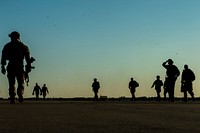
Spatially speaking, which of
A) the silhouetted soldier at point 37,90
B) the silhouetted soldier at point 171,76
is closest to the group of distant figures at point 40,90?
the silhouetted soldier at point 37,90

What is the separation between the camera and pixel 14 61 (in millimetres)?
16484

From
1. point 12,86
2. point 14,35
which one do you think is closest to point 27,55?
point 14,35

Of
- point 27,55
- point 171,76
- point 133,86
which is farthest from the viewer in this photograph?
point 133,86

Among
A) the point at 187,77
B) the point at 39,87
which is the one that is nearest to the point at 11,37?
the point at 187,77

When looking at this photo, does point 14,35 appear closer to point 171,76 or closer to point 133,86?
point 171,76

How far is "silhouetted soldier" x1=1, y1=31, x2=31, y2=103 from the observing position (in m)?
16.3

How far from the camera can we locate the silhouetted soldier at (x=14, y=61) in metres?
16.3

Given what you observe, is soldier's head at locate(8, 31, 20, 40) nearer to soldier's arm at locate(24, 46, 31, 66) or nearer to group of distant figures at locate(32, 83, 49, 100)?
soldier's arm at locate(24, 46, 31, 66)

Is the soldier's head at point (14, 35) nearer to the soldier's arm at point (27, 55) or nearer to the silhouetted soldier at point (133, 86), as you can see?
the soldier's arm at point (27, 55)

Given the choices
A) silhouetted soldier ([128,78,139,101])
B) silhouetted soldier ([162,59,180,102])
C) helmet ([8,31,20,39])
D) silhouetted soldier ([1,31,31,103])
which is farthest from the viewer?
silhouetted soldier ([128,78,139,101])

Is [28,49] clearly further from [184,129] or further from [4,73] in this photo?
[184,129]

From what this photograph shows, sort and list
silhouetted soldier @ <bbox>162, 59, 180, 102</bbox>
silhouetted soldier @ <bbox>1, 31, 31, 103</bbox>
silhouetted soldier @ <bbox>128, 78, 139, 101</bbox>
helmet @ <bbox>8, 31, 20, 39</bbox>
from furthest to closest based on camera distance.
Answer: silhouetted soldier @ <bbox>128, 78, 139, 101</bbox> < silhouetted soldier @ <bbox>162, 59, 180, 102</bbox> < silhouetted soldier @ <bbox>1, 31, 31, 103</bbox> < helmet @ <bbox>8, 31, 20, 39</bbox>

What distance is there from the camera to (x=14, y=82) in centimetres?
1652

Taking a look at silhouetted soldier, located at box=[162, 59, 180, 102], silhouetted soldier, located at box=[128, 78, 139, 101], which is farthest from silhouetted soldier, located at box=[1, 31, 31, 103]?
silhouetted soldier, located at box=[128, 78, 139, 101]
